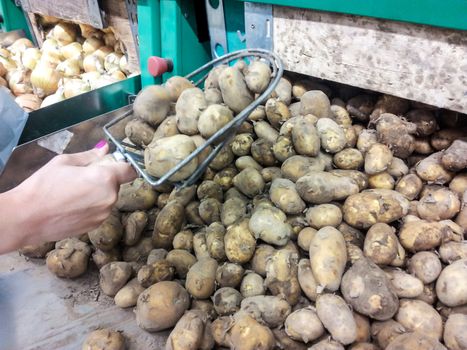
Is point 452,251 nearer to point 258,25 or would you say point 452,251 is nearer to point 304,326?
point 304,326

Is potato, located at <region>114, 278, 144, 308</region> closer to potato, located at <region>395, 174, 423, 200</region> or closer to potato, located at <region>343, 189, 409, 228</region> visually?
potato, located at <region>343, 189, 409, 228</region>

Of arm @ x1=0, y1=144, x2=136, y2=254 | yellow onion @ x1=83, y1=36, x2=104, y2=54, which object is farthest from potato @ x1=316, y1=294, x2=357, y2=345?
yellow onion @ x1=83, y1=36, x2=104, y2=54

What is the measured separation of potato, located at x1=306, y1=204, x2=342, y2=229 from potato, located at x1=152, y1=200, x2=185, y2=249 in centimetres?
49

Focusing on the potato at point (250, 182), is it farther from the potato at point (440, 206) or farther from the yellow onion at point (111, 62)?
the yellow onion at point (111, 62)

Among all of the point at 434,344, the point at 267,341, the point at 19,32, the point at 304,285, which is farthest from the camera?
the point at 19,32

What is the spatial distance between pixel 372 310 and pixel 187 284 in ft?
1.89

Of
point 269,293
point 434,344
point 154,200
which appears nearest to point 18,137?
point 154,200

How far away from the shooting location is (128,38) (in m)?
2.41

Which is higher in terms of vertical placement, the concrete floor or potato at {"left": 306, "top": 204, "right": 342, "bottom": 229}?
potato at {"left": 306, "top": 204, "right": 342, "bottom": 229}

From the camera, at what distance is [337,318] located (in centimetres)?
102

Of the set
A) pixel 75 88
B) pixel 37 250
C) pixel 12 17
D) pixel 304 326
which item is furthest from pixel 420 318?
pixel 12 17

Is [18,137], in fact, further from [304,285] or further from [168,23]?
[304,285]

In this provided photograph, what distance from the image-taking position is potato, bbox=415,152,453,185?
130 centimetres

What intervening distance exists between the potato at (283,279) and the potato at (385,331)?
24 centimetres
